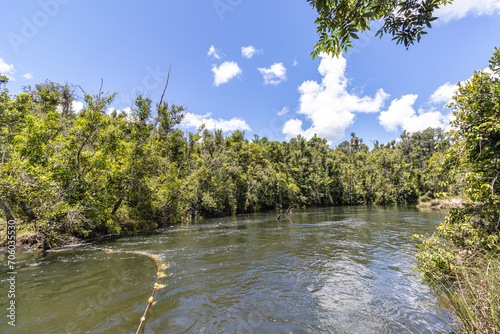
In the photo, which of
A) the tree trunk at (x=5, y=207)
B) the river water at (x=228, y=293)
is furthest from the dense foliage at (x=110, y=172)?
the river water at (x=228, y=293)

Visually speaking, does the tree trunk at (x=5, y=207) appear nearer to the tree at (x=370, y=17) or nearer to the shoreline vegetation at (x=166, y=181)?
the shoreline vegetation at (x=166, y=181)

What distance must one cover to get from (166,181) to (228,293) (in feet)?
56.7

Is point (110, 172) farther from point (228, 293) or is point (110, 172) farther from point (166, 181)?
point (228, 293)

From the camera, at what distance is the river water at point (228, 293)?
458 centimetres

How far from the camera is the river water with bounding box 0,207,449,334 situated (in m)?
4.58

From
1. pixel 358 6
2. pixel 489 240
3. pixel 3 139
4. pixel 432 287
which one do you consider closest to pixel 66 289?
pixel 358 6

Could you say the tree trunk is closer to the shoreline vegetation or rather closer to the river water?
the shoreline vegetation

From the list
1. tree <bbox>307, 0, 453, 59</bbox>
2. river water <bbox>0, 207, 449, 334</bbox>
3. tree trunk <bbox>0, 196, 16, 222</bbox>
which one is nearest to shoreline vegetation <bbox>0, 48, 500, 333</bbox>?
tree trunk <bbox>0, 196, 16, 222</bbox>

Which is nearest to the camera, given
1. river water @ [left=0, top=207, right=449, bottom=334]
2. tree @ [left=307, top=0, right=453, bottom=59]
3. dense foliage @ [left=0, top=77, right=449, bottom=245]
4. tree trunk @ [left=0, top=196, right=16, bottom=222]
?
tree @ [left=307, top=0, right=453, bottom=59]

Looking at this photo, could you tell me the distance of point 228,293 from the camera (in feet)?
20.1

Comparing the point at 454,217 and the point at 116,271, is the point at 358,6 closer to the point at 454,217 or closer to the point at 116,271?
the point at 454,217

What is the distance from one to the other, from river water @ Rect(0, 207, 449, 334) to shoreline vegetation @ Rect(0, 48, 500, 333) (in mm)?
1422

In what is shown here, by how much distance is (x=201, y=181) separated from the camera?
32.6m

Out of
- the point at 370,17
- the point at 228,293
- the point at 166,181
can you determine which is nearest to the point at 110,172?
the point at 166,181
